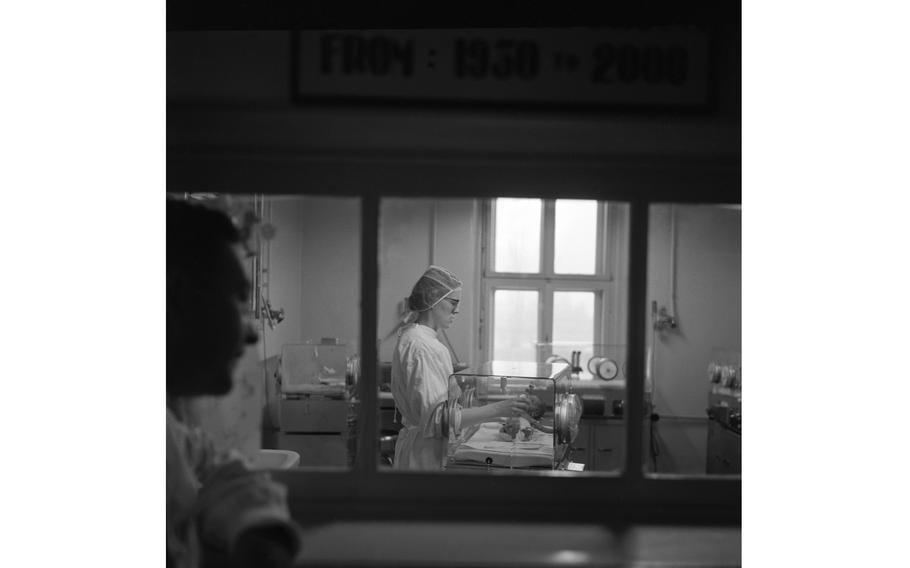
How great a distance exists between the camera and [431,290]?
4.63 ft

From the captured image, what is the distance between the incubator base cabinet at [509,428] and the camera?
139 cm

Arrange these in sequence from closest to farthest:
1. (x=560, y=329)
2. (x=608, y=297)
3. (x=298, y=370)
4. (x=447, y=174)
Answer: (x=447, y=174) → (x=298, y=370) → (x=608, y=297) → (x=560, y=329)

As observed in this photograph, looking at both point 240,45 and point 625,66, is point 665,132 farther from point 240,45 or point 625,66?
point 240,45

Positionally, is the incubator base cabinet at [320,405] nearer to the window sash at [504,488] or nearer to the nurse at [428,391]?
the nurse at [428,391]

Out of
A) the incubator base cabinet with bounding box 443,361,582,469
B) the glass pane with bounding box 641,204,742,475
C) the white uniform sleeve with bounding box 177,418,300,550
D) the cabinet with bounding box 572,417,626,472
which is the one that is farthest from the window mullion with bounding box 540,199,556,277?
the white uniform sleeve with bounding box 177,418,300,550

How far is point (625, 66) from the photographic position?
0.68 metres

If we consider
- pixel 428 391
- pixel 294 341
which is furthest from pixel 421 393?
pixel 294 341

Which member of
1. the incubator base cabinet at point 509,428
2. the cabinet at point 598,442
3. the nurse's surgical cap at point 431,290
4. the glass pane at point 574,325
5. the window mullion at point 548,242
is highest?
the window mullion at point 548,242

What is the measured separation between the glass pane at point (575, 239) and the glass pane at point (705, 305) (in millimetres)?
691

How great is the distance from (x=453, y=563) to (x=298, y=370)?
35.6 inches

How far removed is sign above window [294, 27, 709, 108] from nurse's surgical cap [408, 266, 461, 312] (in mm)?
752

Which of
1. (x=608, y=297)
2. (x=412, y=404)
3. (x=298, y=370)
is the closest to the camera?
(x=412, y=404)

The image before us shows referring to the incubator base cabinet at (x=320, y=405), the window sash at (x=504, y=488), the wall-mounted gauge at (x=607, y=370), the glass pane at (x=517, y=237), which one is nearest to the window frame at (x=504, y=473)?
the window sash at (x=504, y=488)

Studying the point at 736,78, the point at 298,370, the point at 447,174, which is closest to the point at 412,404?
the point at 298,370
